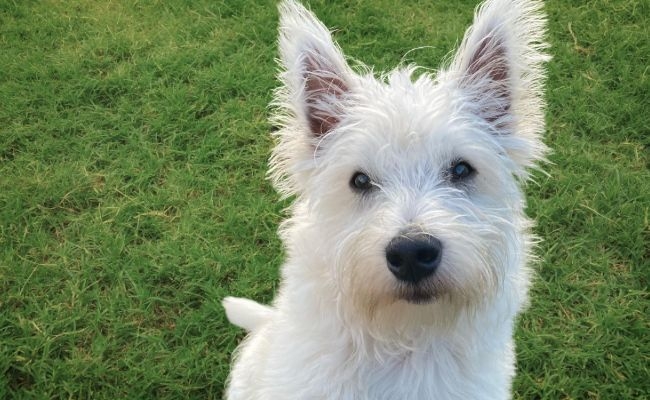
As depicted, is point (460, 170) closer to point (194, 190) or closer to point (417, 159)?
point (417, 159)

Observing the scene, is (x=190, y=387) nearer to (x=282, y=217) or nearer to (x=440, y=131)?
(x=282, y=217)

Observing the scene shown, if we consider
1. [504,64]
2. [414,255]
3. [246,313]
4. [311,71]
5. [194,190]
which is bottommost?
[194,190]

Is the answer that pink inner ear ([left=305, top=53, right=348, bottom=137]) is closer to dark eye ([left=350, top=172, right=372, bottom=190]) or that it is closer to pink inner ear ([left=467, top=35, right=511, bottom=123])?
dark eye ([left=350, top=172, right=372, bottom=190])

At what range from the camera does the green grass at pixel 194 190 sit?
154 inches

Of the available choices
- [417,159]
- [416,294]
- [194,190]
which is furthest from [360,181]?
[194,190]

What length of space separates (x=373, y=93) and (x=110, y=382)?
8.84 ft

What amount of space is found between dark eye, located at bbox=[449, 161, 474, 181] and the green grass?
4.65 feet

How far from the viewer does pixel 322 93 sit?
256 cm

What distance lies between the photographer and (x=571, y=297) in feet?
13.5

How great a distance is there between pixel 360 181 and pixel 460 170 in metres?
0.42

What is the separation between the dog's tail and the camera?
3.58m

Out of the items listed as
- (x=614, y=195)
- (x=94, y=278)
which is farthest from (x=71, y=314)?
(x=614, y=195)

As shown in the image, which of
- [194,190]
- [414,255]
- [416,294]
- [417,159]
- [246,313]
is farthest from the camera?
[194,190]

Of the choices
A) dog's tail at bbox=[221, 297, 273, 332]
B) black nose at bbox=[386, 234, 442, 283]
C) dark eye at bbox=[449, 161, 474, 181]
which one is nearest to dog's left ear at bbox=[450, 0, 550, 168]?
dark eye at bbox=[449, 161, 474, 181]
